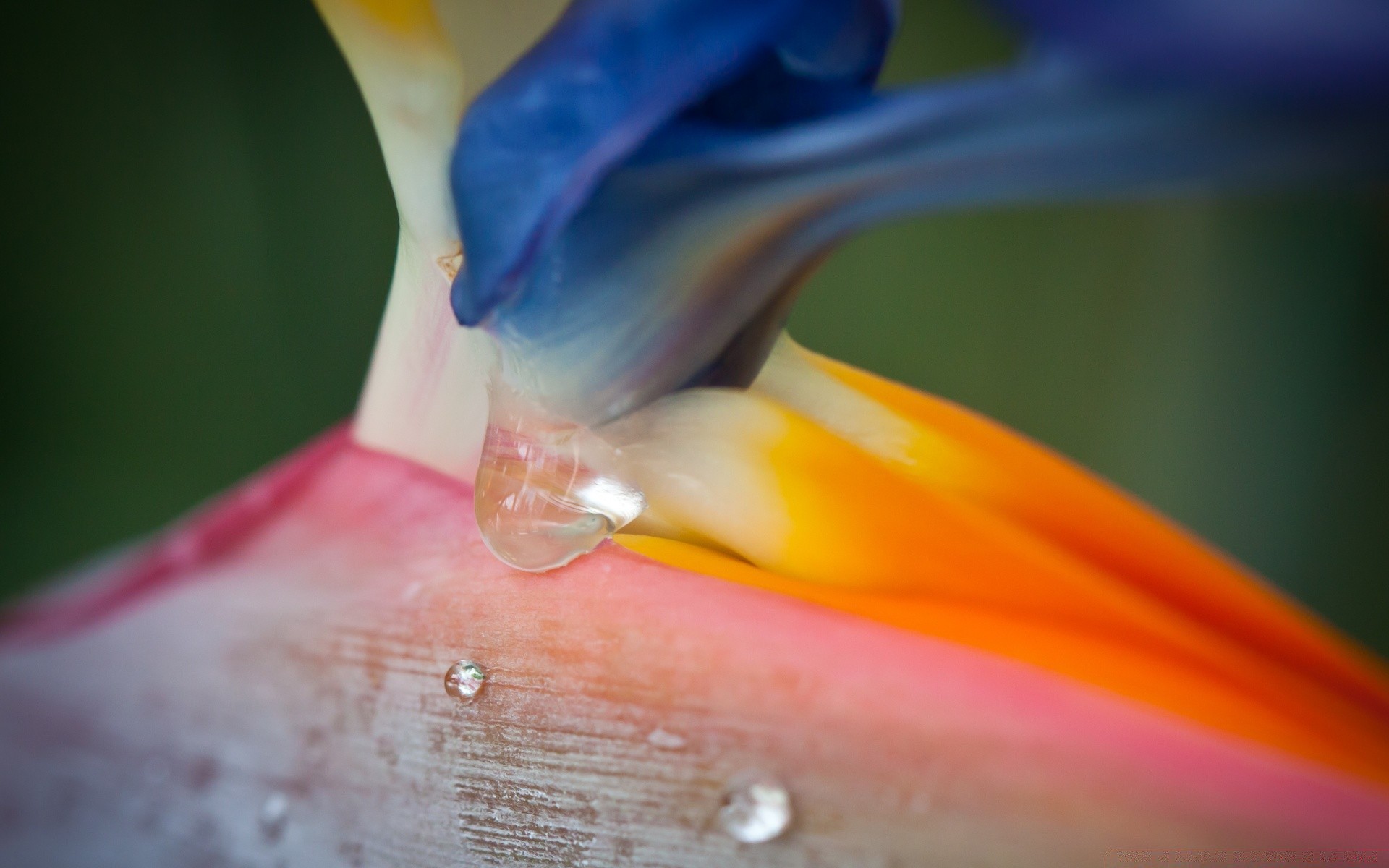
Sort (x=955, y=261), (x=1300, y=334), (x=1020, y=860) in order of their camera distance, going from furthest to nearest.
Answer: (x=955, y=261) → (x=1300, y=334) → (x=1020, y=860)

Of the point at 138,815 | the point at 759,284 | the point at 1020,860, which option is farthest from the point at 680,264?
the point at 138,815

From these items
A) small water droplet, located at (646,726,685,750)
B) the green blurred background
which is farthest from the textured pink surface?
the green blurred background

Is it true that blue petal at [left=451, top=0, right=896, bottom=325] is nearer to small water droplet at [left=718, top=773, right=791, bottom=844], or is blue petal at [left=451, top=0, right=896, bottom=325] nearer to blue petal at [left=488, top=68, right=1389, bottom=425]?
blue petal at [left=488, top=68, right=1389, bottom=425]

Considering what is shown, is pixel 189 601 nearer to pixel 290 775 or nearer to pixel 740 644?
pixel 290 775

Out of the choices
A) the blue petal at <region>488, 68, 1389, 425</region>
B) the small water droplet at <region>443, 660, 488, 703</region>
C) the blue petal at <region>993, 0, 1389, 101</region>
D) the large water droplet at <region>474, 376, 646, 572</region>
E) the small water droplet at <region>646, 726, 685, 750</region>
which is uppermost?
the blue petal at <region>993, 0, 1389, 101</region>

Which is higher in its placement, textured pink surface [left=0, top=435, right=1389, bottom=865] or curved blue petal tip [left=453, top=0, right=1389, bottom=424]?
curved blue petal tip [left=453, top=0, right=1389, bottom=424]

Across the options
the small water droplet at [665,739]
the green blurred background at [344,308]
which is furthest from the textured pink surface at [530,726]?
the green blurred background at [344,308]

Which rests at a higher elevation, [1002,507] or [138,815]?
[1002,507]
